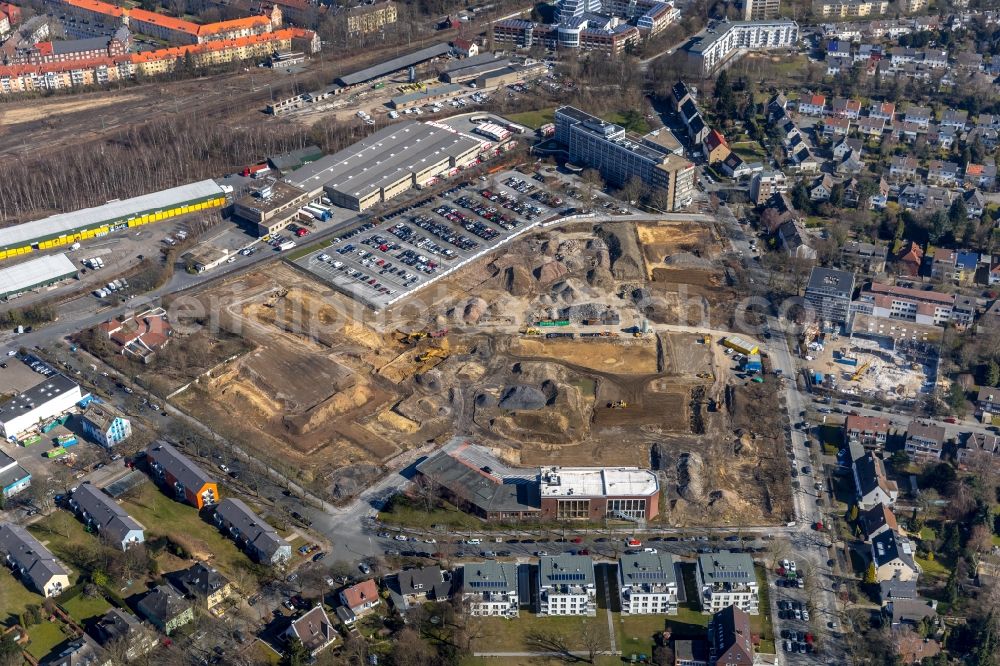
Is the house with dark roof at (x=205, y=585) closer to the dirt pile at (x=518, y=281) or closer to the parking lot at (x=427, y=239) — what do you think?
the parking lot at (x=427, y=239)

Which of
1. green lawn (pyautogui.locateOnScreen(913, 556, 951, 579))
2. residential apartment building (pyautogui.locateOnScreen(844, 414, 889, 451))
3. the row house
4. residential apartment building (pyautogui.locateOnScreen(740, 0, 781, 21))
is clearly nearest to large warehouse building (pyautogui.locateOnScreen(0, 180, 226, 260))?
residential apartment building (pyautogui.locateOnScreen(844, 414, 889, 451))

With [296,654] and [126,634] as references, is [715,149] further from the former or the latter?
[126,634]

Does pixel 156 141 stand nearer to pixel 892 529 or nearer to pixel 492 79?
pixel 492 79

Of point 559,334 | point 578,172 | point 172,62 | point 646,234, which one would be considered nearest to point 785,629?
point 559,334

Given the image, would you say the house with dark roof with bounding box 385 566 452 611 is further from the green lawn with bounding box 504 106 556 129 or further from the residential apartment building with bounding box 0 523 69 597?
the green lawn with bounding box 504 106 556 129

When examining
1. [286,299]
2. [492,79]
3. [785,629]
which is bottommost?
[785,629]

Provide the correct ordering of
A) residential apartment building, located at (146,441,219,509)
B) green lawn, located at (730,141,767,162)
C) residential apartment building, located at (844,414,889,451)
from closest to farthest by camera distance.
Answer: residential apartment building, located at (146,441,219,509), residential apartment building, located at (844,414,889,451), green lawn, located at (730,141,767,162)
